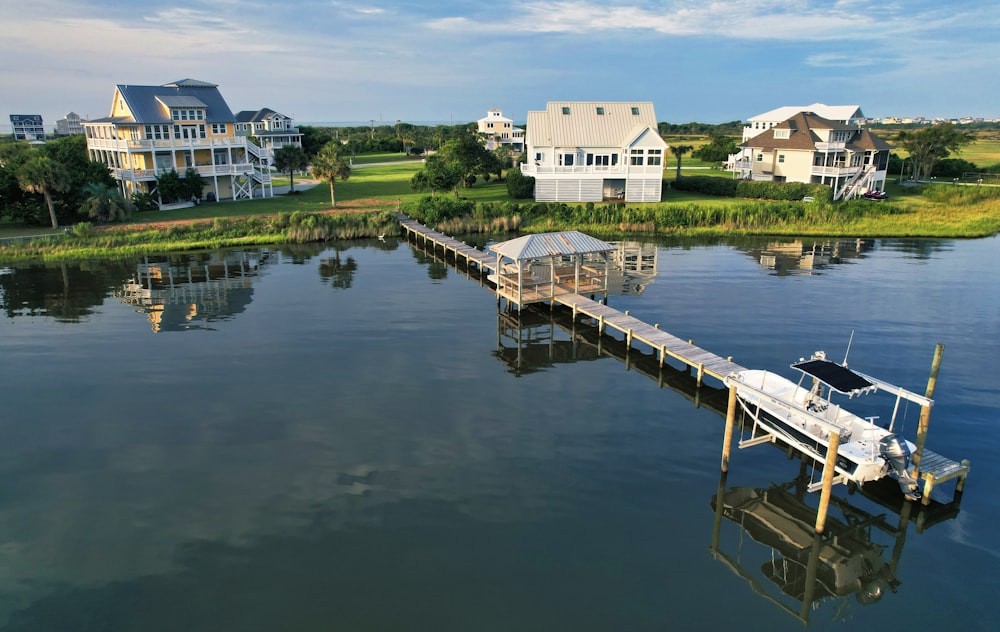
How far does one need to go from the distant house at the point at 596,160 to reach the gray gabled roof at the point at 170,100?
101 feet

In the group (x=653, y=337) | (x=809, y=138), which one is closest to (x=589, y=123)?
(x=809, y=138)

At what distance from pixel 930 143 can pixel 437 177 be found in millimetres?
60752

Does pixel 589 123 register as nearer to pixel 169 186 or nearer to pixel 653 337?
pixel 169 186

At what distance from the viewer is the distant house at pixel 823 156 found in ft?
221

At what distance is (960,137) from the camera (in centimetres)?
8125

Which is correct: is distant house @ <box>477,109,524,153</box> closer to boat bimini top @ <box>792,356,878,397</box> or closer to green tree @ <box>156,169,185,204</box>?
green tree @ <box>156,169,185,204</box>

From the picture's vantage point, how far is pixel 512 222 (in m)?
56.9

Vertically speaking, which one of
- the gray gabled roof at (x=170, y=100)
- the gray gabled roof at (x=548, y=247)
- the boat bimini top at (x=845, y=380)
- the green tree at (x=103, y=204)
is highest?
the gray gabled roof at (x=170, y=100)

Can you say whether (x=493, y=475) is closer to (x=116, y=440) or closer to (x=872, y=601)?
(x=872, y=601)

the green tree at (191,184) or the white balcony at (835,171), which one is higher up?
the white balcony at (835,171)

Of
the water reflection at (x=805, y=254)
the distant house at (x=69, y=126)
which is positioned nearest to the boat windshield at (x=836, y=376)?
the water reflection at (x=805, y=254)

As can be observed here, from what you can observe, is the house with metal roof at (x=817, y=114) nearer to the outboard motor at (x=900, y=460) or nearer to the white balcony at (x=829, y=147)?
the white balcony at (x=829, y=147)

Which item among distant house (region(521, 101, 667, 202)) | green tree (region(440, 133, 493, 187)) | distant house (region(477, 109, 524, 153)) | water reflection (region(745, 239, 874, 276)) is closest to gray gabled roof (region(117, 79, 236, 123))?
green tree (region(440, 133, 493, 187))

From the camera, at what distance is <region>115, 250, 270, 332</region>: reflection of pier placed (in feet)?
112
